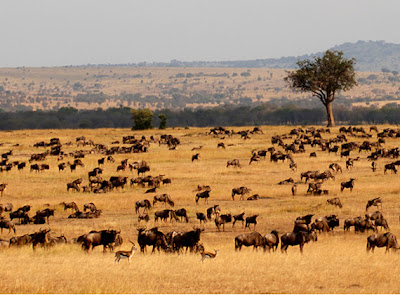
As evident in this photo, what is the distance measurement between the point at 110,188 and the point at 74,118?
134 meters

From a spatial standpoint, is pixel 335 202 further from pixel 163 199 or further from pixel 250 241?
pixel 250 241

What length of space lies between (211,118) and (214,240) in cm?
14485

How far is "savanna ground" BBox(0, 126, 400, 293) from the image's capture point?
58.8 feet

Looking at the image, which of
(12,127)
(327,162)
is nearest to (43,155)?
(327,162)

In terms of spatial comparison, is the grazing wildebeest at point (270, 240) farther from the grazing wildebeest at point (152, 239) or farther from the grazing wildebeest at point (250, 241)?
the grazing wildebeest at point (152, 239)

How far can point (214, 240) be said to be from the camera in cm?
2684

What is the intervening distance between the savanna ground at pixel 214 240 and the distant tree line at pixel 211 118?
99076 millimetres

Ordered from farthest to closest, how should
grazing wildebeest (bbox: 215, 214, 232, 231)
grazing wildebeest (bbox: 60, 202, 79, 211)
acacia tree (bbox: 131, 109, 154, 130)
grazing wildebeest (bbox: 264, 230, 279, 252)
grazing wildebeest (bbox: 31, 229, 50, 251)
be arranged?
acacia tree (bbox: 131, 109, 154, 130), grazing wildebeest (bbox: 60, 202, 79, 211), grazing wildebeest (bbox: 215, 214, 232, 231), grazing wildebeest (bbox: 31, 229, 50, 251), grazing wildebeest (bbox: 264, 230, 279, 252)

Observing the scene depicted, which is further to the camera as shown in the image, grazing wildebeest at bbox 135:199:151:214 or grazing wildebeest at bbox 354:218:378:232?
grazing wildebeest at bbox 135:199:151:214

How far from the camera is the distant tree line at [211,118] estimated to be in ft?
512

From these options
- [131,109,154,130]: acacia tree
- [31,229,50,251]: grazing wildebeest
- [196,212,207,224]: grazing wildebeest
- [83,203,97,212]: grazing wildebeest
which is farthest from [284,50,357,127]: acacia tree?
[31,229,50,251]: grazing wildebeest

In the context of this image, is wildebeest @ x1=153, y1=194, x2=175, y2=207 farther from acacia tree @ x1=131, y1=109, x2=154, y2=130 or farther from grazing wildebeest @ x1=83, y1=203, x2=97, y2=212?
acacia tree @ x1=131, y1=109, x2=154, y2=130

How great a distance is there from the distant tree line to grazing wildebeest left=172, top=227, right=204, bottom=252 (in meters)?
130

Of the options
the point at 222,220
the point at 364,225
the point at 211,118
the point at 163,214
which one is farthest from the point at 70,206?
the point at 211,118
